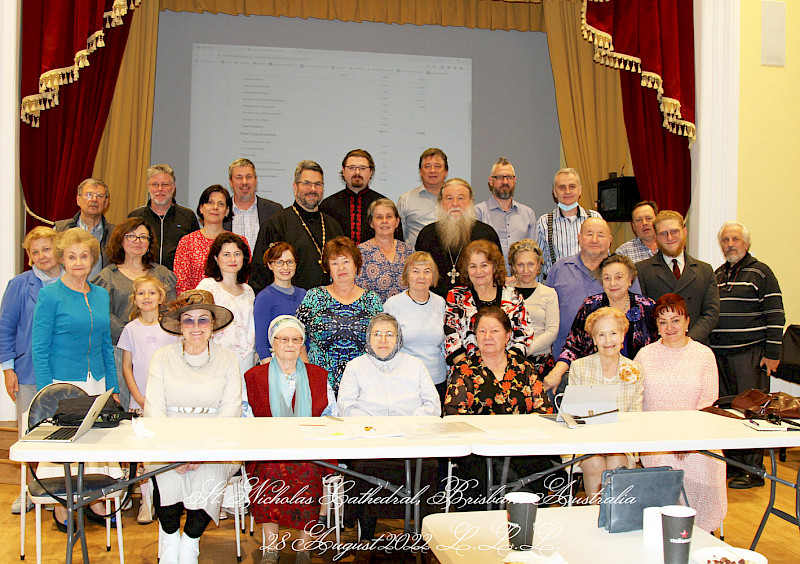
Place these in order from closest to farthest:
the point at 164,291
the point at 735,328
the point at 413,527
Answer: the point at 413,527 → the point at 164,291 → the point at 735,328

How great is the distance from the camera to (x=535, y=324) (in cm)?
420

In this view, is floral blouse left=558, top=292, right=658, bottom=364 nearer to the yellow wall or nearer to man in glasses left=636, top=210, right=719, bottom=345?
man in glasses left=636, top=210, right=719, bottom=345

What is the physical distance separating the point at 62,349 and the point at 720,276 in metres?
4.23

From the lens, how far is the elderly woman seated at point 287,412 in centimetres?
323

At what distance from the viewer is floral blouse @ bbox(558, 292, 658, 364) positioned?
155 inches

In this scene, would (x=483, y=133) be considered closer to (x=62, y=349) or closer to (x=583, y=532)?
(x=62, y=349)

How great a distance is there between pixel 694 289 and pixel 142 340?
10.9 ft

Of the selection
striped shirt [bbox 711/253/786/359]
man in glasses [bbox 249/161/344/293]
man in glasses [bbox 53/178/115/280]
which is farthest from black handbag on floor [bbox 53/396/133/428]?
striped shirt [bbox 711/253/786/359]

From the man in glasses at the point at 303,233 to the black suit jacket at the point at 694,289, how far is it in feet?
6.76

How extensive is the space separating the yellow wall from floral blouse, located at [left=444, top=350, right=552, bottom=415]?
306 cm

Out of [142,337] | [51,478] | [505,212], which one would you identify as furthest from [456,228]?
[51,478]

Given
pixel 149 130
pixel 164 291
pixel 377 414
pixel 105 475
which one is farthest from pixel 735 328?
pixel 149 130

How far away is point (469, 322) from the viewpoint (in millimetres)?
3908

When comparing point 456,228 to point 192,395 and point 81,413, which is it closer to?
point 192,395
